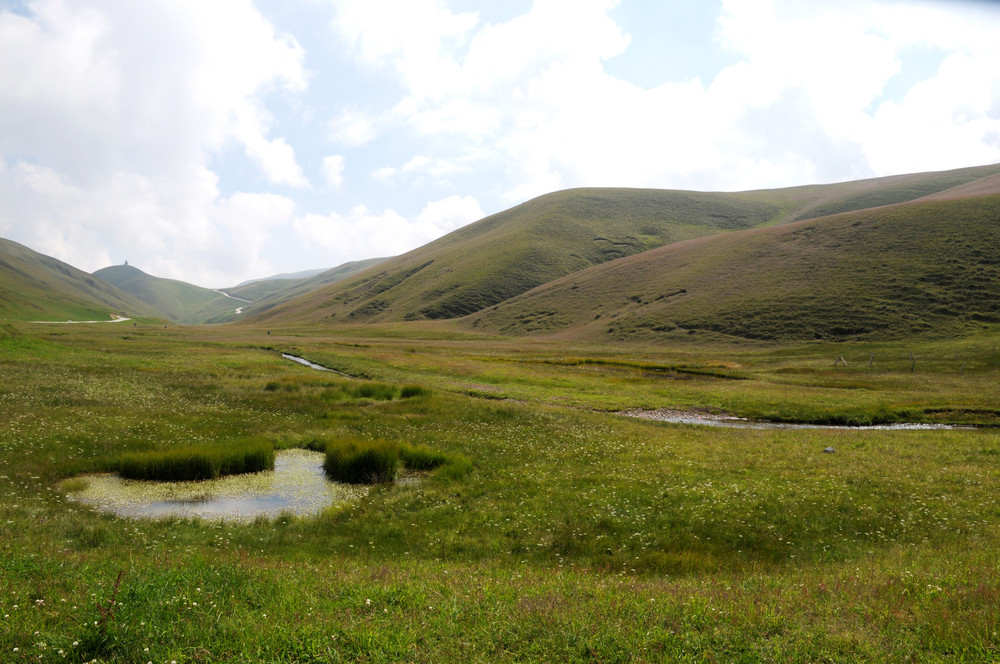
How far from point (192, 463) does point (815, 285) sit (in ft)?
418

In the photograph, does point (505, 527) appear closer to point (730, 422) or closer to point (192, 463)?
point (192, 463)

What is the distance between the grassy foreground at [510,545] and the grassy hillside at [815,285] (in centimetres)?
7186

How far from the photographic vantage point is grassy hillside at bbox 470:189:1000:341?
94688 millimetres

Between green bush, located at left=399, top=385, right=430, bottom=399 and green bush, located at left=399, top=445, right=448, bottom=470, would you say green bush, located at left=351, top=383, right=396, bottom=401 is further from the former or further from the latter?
green bush, located at left=399, top=445, right=448, bottom=470

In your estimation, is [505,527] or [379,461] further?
[379,461]

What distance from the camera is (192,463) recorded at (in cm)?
1869

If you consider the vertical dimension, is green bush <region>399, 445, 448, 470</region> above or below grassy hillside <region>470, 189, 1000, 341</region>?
below

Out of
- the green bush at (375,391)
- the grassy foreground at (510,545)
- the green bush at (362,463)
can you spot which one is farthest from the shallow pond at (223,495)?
the green bush at (375,391)

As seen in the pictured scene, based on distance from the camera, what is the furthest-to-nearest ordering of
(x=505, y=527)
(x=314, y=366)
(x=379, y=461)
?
(x=314, y=366), (x=379, y=461), (x=505, y=527)

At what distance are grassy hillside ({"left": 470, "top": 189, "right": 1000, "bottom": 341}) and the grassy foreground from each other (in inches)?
2829

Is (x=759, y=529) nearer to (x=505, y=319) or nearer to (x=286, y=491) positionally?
(x=286, y=491)

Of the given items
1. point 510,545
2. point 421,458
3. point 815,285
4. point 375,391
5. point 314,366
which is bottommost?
point 510,545

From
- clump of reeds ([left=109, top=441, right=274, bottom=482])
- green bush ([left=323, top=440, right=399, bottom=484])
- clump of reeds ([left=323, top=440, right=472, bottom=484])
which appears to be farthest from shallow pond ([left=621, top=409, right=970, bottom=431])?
clump of reeds ([left=109, top=441, right=274, bottom=482])

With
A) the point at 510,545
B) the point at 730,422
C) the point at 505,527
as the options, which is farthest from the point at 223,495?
the point at 730,422
